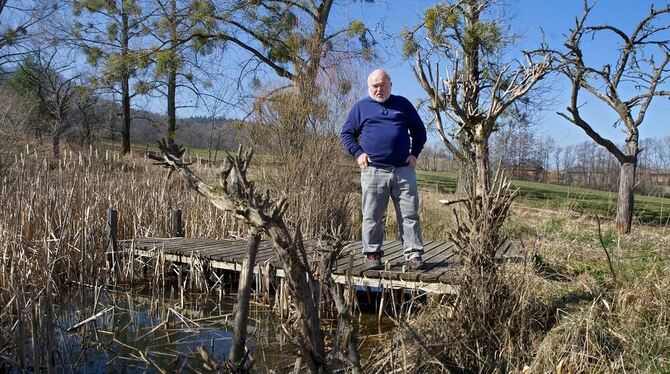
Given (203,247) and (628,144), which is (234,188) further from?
(628,144)

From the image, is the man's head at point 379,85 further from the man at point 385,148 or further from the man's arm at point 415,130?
the man's arm at point 415,130

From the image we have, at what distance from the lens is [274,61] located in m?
16.6

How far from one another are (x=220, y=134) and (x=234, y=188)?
13023 millimetres

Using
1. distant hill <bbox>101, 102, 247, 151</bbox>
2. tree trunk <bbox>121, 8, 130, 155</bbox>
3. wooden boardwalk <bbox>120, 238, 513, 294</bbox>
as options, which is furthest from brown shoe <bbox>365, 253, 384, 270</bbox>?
tree trunk <bbox>121, 8, 130, 155</bbox>

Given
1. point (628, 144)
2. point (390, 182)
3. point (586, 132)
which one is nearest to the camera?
point (390, 182)

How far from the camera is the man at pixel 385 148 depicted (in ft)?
14.4

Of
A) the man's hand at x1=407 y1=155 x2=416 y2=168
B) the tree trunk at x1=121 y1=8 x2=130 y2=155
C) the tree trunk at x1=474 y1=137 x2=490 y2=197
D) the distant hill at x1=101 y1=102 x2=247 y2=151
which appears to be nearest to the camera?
the tree trunk at x1=474 y1=137 x2=490 y2=197

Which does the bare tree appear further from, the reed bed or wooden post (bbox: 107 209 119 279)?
wooden post (bbox: 107 209 119 279)

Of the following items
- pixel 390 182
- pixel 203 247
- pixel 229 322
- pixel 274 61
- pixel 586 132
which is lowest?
pixel 229 322

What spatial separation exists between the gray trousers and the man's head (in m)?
0.54

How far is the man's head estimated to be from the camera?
432 cm

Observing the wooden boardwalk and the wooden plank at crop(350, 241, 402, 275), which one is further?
the wooden plank at crop(350, 241, 402, 275)

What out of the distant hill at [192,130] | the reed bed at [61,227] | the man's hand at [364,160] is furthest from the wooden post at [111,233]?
the distant hill at [192,130]

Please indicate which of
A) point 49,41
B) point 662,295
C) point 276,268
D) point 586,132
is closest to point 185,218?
point 276,268
